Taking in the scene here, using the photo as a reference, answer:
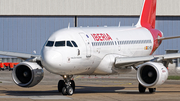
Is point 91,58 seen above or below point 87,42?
below

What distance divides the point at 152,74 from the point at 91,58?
3.85 meters

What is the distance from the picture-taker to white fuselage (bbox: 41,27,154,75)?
22469 millimetres

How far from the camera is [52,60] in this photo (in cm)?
2186

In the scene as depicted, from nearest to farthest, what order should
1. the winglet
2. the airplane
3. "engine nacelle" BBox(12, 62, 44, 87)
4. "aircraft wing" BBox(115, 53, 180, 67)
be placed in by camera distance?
1. the airplane
2. "engine nacelle" BBox(12, 62, 44, 87)
3. "aircraft wing" BBox(115, 53, 180, 67)
4. the winglet

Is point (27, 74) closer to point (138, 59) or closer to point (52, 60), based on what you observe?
point (52, 60)

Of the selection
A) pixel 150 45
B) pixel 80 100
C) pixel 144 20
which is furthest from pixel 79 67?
pixel 144 20

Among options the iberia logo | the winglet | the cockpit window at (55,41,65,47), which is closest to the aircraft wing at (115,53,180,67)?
the iberia logo
